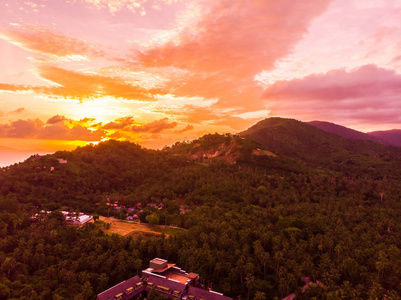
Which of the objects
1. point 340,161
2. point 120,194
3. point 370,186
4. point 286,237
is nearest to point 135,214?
point 120,194

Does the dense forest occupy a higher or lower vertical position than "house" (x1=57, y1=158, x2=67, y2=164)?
lower

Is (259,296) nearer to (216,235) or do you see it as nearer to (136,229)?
(216,235)

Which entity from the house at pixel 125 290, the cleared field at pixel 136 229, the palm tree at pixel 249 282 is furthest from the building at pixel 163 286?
the cleared field at pixel 136 229

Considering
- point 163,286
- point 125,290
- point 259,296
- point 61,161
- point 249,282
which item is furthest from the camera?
point 61,161

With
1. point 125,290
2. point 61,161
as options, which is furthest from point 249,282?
point 61,161

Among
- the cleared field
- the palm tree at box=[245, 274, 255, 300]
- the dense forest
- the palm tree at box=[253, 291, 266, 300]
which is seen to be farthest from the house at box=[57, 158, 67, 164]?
the palm tree at box=[253, 291, 266, 300]

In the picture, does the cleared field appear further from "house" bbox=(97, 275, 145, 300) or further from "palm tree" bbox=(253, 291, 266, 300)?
"palm tree" bbox=(253, 291, 266, 300)
